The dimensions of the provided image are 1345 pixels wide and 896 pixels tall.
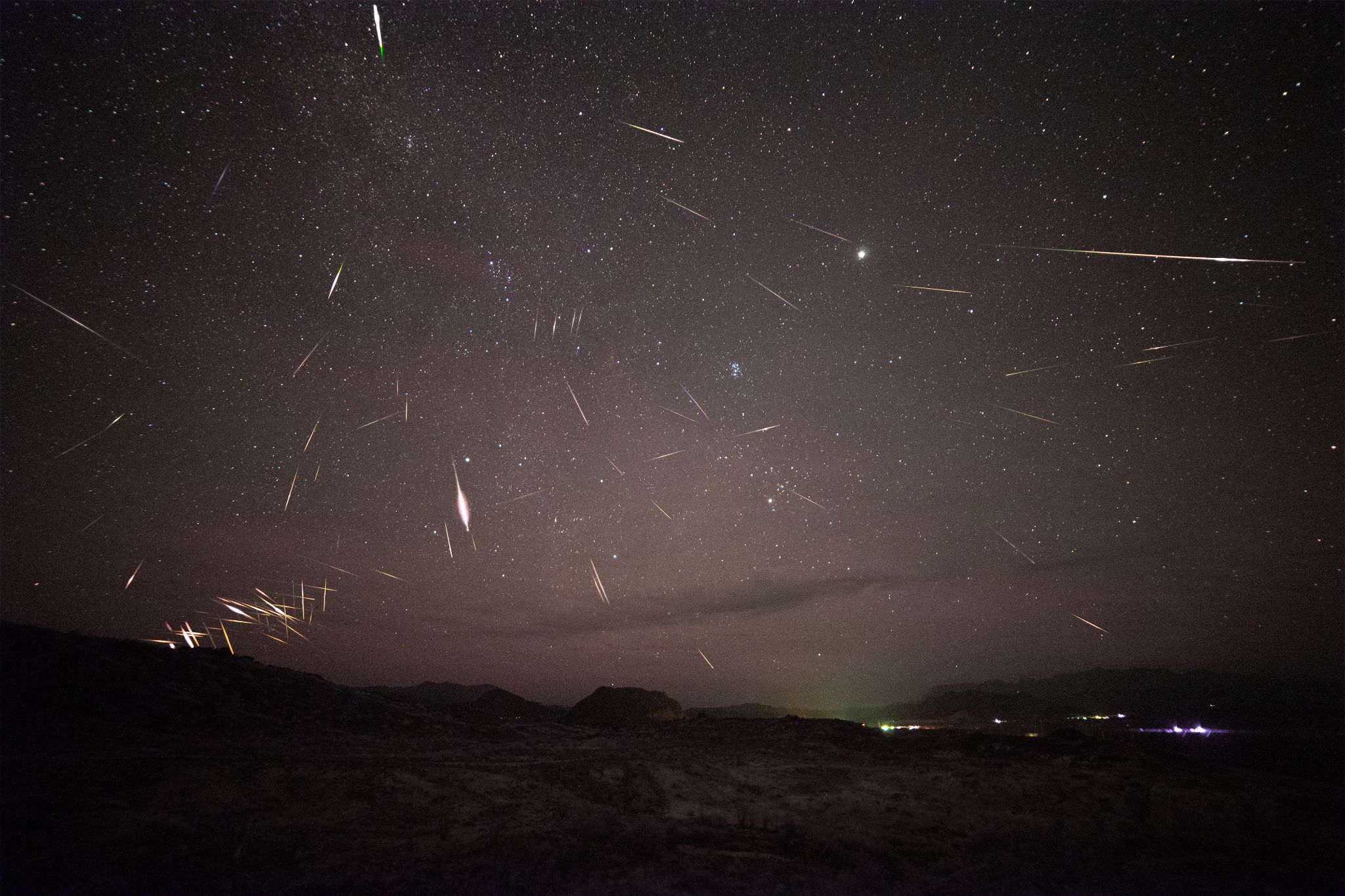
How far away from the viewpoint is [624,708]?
1453 inches

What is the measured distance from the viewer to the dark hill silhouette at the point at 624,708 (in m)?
35.6

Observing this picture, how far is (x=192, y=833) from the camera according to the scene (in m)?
8.61

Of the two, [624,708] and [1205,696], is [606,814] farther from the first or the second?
[1205,696]

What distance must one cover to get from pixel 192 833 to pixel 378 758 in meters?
4.23

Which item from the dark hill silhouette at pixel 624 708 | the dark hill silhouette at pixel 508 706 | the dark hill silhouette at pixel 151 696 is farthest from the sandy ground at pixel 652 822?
the dark hill silhouette at pixel 508 706

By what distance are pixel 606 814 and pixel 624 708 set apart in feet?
92.3

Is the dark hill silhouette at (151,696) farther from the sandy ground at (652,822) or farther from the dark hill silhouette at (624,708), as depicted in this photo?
the dark hill silhouette at (624,708)

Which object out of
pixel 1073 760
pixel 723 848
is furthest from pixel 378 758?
pixel 1073 760

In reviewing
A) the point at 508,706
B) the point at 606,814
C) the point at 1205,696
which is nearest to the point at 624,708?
the point at 508,706

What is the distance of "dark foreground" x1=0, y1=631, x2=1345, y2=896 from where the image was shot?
824cm

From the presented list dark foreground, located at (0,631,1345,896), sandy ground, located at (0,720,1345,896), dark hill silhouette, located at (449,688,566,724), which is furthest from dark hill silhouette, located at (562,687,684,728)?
sandy ground, located at (0,720,1345,896)

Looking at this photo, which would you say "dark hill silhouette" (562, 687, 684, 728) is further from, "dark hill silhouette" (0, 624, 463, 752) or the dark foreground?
the dark foreground

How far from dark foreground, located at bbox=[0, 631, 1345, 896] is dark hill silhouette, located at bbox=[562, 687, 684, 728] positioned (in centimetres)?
2225

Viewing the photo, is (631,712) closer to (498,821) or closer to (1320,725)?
(498,821)
